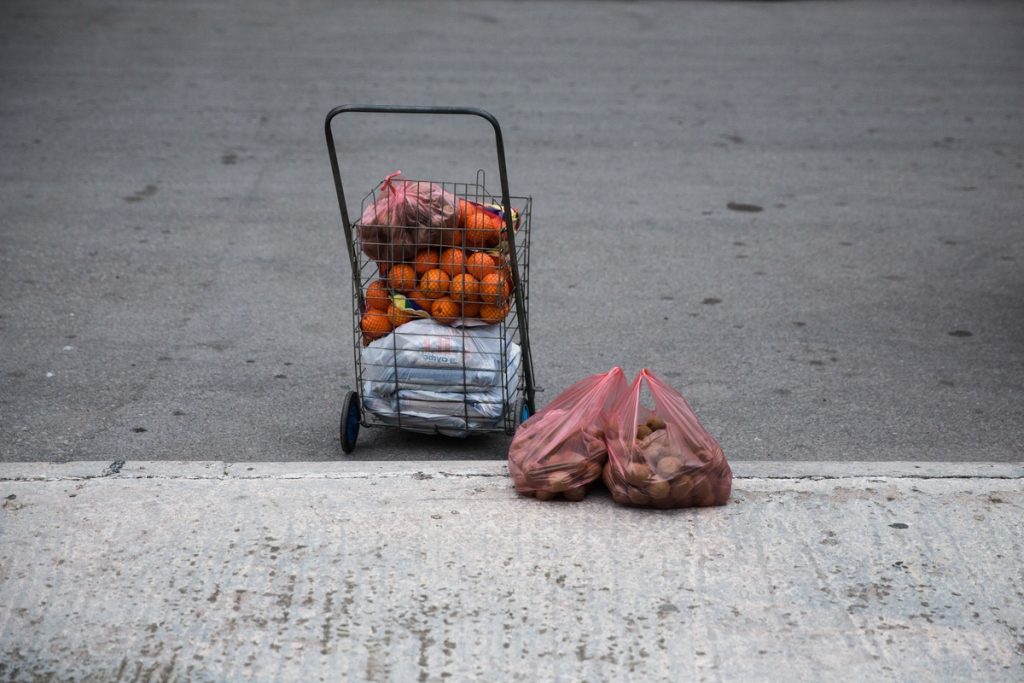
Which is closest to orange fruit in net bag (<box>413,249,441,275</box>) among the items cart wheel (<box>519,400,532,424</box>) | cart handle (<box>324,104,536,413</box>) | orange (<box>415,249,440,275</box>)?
orange (<box>415,249,440,275</box>)

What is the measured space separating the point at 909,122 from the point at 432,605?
774cm

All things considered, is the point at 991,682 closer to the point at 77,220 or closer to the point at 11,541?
the point at 11,541

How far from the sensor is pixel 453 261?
13.1 ft

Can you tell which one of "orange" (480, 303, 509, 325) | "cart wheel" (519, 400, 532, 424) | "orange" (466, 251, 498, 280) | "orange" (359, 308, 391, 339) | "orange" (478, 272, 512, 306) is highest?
"orange" (466, 251, 498, 280)

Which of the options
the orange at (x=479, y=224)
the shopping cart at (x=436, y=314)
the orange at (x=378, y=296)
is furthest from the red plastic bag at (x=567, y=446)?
the orange at (x=378, y=296)

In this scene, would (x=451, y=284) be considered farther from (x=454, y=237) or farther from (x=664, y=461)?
(x=664, y=461)

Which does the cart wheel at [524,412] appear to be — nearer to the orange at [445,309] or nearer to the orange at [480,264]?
the orange at [445,309]

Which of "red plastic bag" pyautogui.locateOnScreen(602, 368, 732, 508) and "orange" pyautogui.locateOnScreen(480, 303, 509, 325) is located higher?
"orange" pyautogui.locateOnScreen(480, 303, 509, 325)

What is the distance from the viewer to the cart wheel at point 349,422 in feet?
13.5

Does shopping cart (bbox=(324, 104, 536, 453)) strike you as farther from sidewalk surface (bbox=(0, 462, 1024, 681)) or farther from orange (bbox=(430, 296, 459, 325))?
sidewalk surface (bbox=(0, 462, 1024, 681))

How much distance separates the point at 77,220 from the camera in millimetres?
6844

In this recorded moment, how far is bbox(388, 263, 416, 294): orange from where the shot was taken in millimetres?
4051

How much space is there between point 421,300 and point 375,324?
21 cm

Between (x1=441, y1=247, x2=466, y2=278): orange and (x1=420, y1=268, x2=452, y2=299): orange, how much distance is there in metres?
0.03
